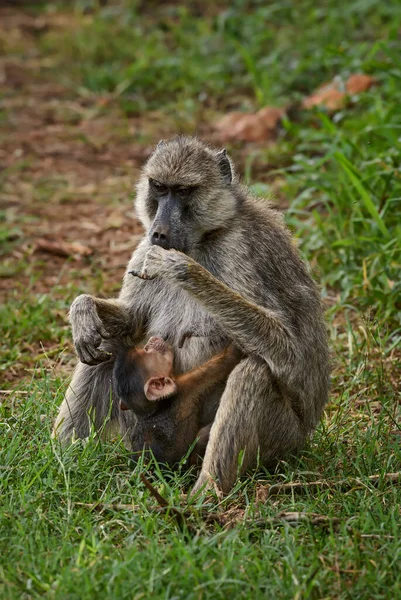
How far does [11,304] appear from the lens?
6957mm

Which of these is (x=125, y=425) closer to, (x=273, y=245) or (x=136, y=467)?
(x=136, y=467)

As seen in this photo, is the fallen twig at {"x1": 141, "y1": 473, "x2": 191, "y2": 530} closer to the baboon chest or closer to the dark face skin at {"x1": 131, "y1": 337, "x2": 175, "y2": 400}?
the dark face skin at {"x1": 131, "y1": 337, "x2": 175, "y2": 400}

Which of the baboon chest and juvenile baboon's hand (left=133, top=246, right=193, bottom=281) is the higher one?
juvenile baboon's hand (left=133, top=246, right=193, bottom=281)

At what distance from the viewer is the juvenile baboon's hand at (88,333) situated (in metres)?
4.86

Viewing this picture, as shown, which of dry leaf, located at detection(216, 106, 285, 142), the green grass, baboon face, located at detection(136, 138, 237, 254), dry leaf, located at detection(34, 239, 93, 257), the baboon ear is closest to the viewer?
the green grass

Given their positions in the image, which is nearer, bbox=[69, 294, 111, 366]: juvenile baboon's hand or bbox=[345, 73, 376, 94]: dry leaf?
bbox=[69, 294, 111, 366]: juvenile baboon's hand

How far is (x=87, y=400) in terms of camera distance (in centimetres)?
518

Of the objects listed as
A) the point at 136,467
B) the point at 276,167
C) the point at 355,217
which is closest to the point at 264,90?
the point at 276,167

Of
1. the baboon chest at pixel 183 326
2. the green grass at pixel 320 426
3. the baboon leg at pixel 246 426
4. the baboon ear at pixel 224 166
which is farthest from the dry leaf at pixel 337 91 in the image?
the baboon leg at pixel 246 426

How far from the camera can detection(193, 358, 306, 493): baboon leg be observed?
4520mm

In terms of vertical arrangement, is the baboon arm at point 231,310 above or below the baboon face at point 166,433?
above

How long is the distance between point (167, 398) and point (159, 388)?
6 centimetres

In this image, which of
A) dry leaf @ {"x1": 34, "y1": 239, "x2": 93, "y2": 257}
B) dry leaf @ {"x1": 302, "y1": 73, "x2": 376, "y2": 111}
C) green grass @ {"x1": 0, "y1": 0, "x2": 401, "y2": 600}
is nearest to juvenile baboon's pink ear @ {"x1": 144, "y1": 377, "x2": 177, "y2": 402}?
green grass @ {"x1": 0, "y1": 0, "x2": 401, "y2": 600}

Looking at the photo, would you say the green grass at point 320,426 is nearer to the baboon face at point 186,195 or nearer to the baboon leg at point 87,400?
the baboon leg at point 87,400
